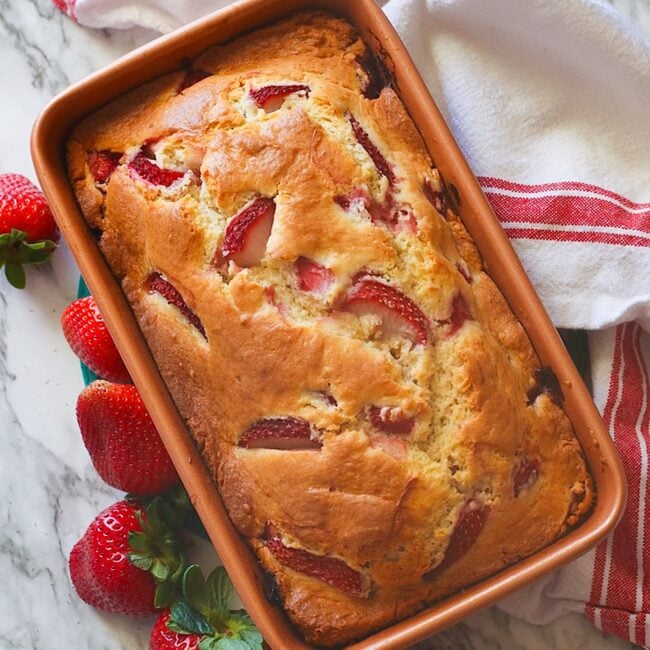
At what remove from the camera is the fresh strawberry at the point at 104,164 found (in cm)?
166

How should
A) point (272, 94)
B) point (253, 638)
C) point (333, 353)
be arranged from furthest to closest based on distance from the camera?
point (253, 638) < point (272, 94) < point (333, 353)

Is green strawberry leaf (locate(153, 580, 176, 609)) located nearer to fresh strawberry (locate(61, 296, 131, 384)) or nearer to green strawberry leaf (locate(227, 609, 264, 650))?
green strawberry leaf (locate(227, 609, 264, 650))

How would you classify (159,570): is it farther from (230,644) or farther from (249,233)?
(249,233)

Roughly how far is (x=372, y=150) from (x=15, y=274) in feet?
2.55

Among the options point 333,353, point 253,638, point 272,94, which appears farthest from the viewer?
point 253,638

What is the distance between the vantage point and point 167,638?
178cm

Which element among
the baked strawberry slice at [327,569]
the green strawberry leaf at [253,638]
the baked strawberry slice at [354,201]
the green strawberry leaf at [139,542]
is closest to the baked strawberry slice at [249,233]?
the baked strawberry slice at [354,201]

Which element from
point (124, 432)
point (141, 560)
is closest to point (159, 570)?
point (141, 560)

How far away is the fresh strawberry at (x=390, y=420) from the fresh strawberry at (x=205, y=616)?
477mm

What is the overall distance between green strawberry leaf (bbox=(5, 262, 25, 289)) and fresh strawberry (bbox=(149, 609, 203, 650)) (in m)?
0.71

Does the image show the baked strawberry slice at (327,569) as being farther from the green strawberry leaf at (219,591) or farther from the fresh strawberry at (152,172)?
the fresh strawberry at (152,172)

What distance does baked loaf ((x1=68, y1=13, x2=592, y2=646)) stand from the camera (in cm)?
150

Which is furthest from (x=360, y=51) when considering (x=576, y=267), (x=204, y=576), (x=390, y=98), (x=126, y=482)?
A: (x=204, y=576)

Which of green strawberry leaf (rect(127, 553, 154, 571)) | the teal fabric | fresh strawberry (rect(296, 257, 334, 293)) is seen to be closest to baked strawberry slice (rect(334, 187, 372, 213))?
fresh strawberry (rect(296, 257, 334, 293))
